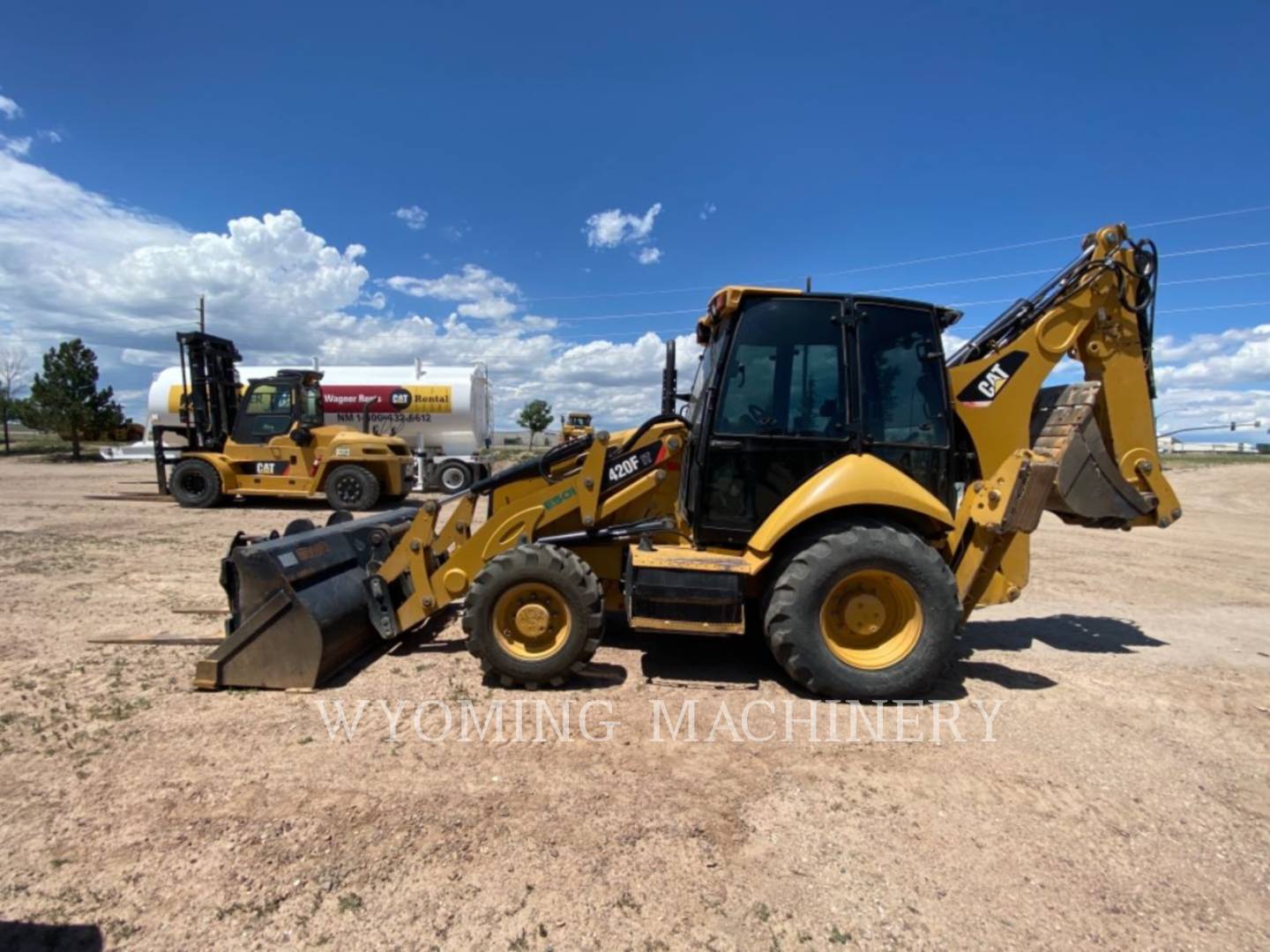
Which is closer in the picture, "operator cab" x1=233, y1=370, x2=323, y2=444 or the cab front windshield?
"operator cab" x1=233, y1=370, x2=323, y2=444

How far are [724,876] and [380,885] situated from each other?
1257mm

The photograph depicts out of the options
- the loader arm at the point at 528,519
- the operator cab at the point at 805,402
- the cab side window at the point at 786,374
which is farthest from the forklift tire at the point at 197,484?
the cab side window at the point at 786,374

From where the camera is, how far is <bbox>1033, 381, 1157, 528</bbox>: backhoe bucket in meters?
4.83

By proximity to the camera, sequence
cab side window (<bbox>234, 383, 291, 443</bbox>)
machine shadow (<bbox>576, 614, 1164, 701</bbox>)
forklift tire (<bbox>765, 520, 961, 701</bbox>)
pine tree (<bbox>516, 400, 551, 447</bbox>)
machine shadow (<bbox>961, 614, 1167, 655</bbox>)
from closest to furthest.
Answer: forklift tire (<bbox>765, 520, 961, 701</bbox>), machine shadow (<bbox>576, 614, 1164, 701</bbox>), machine shadow (<bbox>961, 614, 1167, 655</bbox>), cab side window (<bbox>234, 383, 291, 443</bbox>), pine tree (<bbox>516, 400, 551, 447</bbox>)

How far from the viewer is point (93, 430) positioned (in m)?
30.0

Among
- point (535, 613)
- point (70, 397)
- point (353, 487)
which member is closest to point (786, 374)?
point (535, 613)

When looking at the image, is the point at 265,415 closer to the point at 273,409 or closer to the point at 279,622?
the point at 273,409

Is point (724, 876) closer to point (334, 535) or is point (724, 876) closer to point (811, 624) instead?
point (811, 624)

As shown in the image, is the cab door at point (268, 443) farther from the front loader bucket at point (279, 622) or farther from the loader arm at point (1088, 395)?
the loader arm at point (1088, 395)

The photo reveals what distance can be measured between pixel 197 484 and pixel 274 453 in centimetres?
166

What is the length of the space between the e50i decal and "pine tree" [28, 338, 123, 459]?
117ft

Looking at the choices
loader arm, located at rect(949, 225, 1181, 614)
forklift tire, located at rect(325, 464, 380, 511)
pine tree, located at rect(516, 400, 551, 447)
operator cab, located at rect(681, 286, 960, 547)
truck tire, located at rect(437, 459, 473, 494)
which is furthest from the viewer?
pine tree, located at rect(516, 400, 551, 447)

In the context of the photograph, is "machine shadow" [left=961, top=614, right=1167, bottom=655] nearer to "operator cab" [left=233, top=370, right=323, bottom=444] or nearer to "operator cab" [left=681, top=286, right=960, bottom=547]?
"operator cab" [left=681, top=286, right=960, bottom=547]

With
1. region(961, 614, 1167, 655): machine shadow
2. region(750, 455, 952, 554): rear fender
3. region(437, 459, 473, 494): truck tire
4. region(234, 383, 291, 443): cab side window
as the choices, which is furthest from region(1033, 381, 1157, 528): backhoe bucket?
region(437, 459, 473, 494): truck tire
